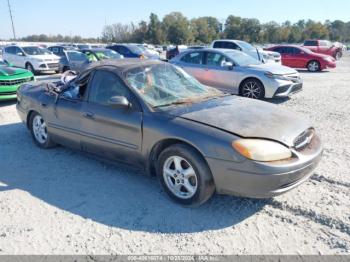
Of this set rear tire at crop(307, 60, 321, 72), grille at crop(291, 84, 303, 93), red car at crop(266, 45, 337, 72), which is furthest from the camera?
rear tire at crop(307, 60, 321, 72)

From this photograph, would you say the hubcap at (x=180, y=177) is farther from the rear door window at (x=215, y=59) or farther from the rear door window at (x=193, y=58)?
the rear door window at (x=193, y=58)

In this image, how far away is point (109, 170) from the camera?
14.7 feet

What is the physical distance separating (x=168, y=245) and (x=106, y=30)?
Result: 104 meters

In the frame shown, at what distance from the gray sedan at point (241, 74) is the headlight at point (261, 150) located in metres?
5.77

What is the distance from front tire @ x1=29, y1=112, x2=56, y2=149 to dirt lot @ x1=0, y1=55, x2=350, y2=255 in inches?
20.7

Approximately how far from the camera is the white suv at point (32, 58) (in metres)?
16.0

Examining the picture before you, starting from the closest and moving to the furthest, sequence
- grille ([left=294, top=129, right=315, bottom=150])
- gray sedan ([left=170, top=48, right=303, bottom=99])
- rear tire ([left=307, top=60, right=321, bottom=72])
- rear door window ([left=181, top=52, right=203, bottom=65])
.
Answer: grille ([left=294, top=129, right=315, bottom=150])
gray sedan ([left=170, top=48, right=303, bottom=99])
rear door window ([left=181, top=52, right=203, bottom=65])
rear tire ([left=307, top=60, right=321, bottom=72])

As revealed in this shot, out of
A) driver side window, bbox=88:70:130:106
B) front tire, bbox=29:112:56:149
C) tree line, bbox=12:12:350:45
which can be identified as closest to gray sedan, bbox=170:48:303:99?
front tire, bbox=29:112:56:149

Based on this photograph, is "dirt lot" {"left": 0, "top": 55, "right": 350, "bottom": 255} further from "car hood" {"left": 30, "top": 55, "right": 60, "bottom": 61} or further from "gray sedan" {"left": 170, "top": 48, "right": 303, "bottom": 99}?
"car hood" {"left": 30, "top": 55, "right": 60, "bottom": 61}

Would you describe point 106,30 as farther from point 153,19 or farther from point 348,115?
point 348,115

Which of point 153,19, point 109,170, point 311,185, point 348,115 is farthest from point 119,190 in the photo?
point 153,19

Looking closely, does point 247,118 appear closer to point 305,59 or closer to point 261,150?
point 261,150

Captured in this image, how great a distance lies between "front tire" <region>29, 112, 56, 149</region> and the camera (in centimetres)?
522

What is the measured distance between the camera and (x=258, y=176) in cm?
298
